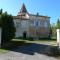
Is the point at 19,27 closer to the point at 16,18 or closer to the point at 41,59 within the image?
the point at 16,18

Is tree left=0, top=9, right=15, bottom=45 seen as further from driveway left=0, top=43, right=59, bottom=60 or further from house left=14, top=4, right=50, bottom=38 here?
house left=14, top=4, right=50, bottom=38

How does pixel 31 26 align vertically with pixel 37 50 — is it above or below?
above

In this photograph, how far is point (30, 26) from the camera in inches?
2338

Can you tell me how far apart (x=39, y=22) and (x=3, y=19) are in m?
33.1

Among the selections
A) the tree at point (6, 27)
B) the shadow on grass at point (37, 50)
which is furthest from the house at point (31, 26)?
the shadow on grass at point (37, 50)

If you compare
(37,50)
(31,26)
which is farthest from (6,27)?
(31,26)

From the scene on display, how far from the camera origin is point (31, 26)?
5956 cm

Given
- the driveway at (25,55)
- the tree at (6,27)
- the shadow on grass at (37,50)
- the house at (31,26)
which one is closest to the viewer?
the driveway at (25,55)

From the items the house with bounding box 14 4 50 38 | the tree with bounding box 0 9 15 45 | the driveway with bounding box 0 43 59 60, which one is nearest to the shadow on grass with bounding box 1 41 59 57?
the driveway with bounding box 0 43 59 60

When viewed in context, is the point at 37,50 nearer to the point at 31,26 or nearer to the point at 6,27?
the point at 6,27

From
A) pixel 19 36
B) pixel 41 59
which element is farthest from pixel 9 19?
pixel 19 36

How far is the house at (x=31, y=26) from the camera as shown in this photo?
5859 cm

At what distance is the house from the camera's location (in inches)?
2307

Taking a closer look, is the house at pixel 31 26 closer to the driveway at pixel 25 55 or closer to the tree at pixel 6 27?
the tree at pixel 6 27
